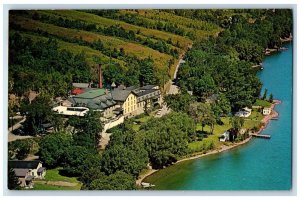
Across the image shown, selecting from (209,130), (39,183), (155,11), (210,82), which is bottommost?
(39,183)

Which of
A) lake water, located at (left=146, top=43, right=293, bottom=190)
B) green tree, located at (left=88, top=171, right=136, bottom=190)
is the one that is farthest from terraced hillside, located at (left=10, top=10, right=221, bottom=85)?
green tree, located at (left=88, top=171, right=136, bottom=190)

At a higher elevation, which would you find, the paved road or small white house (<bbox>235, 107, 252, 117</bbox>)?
small white house (<bbox>235, 107, 252, 117</bbox>)

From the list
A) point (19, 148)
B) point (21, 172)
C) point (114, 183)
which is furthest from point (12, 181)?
point (114, 183)

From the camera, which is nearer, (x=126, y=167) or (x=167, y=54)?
(x=126, y=167)

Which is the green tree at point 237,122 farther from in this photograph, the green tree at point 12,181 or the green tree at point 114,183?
the green tree at point 12,181

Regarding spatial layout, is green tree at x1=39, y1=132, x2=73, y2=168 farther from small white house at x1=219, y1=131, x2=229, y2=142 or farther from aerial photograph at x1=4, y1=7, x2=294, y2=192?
small white house at x1=219, y1=131, x2=229, y2=142

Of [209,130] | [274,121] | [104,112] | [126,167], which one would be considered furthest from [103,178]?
[274,121]

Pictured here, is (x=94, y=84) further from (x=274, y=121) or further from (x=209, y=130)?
(x=274, y=121)
